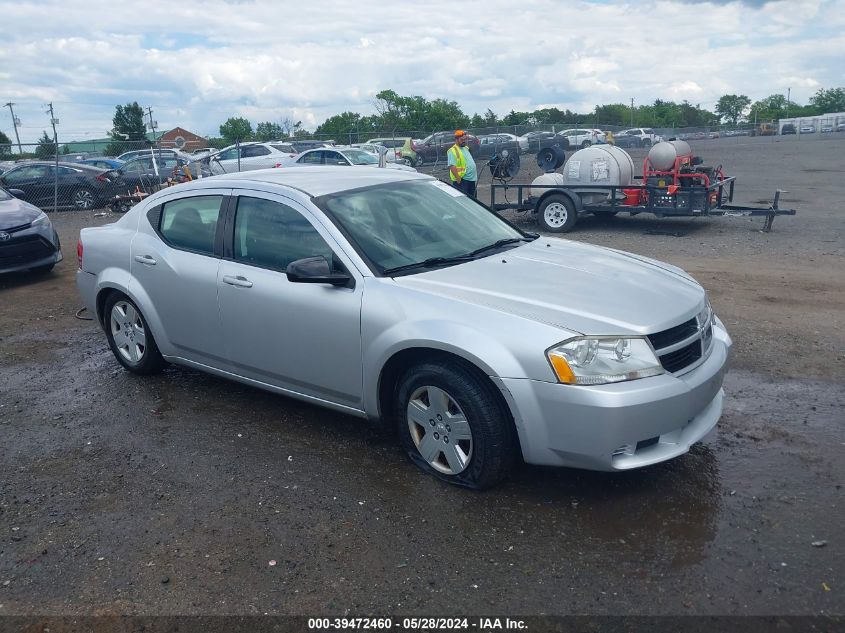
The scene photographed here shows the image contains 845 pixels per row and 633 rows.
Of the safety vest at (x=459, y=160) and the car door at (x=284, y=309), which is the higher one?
the safety vest at (x=459, y=160)

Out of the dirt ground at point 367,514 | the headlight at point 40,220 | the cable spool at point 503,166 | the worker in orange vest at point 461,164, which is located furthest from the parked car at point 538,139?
the dirt ground at point 367,514

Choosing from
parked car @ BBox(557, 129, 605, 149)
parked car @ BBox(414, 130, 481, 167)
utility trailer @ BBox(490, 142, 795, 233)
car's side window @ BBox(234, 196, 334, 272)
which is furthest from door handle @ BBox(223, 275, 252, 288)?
parked car @ BBox(557, 129, 605, 149)

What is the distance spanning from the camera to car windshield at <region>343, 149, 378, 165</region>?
72.7 feet

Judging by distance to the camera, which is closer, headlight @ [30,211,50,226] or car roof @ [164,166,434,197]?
car roof @ [164,166,434,197]

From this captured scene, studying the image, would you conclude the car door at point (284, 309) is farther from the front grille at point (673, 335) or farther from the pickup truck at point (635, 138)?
the pickup truck at point (635, 138)

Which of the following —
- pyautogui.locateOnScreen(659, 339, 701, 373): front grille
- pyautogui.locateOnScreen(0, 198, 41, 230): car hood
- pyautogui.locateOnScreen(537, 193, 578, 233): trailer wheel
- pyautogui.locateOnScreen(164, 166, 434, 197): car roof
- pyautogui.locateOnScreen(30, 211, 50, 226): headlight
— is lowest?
pyautogui.locateOnScreen(537, 193, 578, 233): trailer wheel

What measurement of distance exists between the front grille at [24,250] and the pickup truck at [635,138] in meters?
39.4

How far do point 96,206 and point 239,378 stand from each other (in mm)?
17885

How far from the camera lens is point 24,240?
9.94 meters

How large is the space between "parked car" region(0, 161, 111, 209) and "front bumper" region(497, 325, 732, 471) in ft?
64.5

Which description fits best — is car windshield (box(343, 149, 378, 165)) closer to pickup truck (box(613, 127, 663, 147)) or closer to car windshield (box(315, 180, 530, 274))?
car windshield (box(315, 180, 530, 274))

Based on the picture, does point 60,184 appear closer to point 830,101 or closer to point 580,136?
point 580,136

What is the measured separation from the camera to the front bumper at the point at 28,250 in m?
9.78

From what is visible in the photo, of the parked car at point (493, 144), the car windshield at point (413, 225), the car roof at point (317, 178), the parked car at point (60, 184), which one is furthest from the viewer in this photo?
the parked car at point (493, 144)
